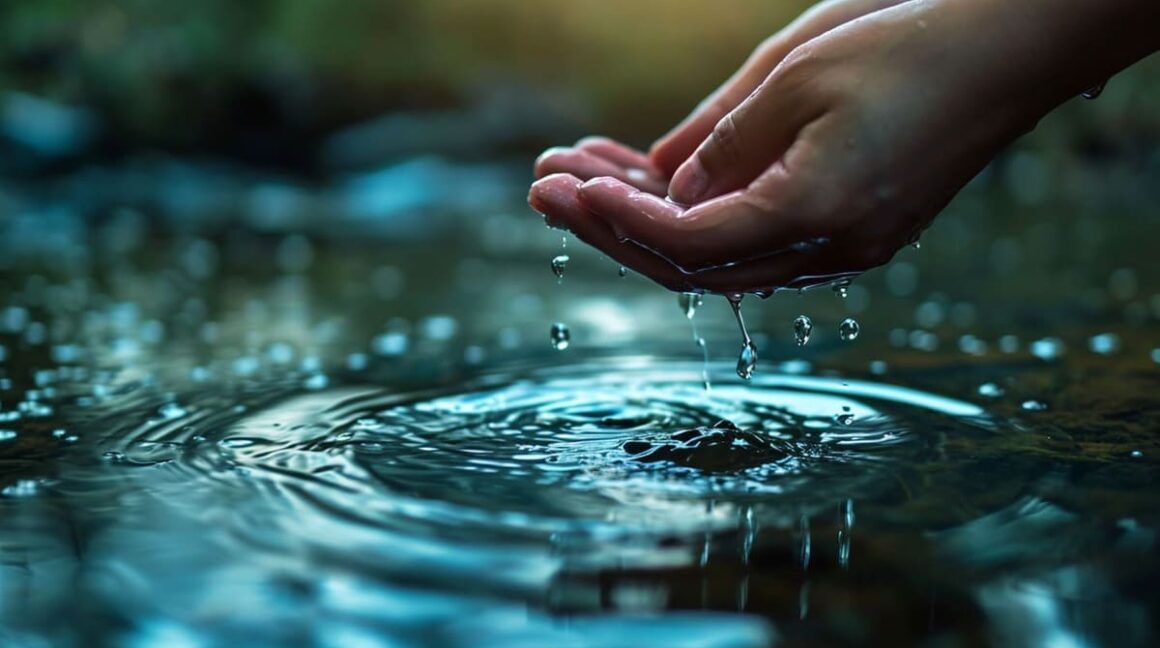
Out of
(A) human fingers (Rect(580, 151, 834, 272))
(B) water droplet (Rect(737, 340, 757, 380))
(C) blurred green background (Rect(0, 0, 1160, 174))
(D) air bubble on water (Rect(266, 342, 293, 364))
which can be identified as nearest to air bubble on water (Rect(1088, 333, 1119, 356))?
(B) water droplet (Rect(737, 340, 757, 380))

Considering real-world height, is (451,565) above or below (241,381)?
below

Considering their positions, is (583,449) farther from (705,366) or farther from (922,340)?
(922,340)

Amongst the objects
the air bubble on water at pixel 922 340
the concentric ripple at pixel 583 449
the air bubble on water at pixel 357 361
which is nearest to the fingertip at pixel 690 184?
the concentric ripple at pixel 583 449

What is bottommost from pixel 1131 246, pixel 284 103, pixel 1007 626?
pixel 1007 626

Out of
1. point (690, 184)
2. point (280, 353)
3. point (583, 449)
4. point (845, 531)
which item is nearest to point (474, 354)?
point (280, 353)

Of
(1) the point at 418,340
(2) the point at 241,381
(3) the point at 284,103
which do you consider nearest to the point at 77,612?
(2) the point at 241,381

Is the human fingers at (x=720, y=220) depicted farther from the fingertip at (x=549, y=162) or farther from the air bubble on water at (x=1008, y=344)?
the air bubble on water at (x=1008, y=344)

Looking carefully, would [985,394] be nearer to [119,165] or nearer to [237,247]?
[237,247]
